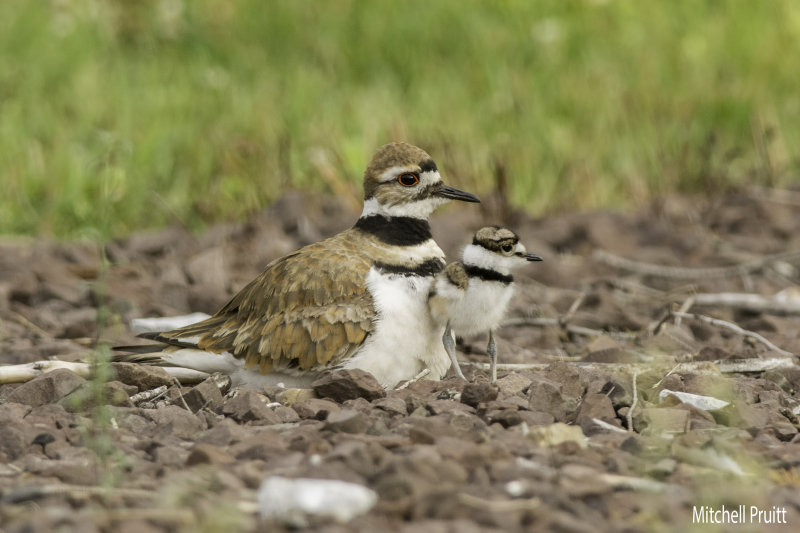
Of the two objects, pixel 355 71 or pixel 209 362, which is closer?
pixel 209 362

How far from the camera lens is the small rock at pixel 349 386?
4.22m

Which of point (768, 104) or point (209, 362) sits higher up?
point (768, 104)

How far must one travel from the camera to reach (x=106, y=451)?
3.21 metres

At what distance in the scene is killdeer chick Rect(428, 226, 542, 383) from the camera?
14.9ft

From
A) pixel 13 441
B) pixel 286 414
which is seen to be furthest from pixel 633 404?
pixel 13 441

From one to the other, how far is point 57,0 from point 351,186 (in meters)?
6.18

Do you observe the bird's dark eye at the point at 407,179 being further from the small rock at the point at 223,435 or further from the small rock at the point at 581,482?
the small rock at the point at 581,482

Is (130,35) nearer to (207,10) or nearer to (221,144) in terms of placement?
(207,10)

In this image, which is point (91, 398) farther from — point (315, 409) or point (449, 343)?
point (449, 343)

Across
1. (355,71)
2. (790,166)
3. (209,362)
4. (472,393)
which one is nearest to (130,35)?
(355,71)

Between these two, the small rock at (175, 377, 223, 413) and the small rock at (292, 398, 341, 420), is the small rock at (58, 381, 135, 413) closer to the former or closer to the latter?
the small rock at (175, 377, 223, 413)

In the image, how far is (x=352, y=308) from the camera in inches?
184

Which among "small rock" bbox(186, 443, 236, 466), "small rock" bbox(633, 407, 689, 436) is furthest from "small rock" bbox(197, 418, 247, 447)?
"small rock" bbox(633, 407, 689, 436)

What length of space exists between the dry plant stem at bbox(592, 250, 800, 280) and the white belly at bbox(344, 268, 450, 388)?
2854mm
